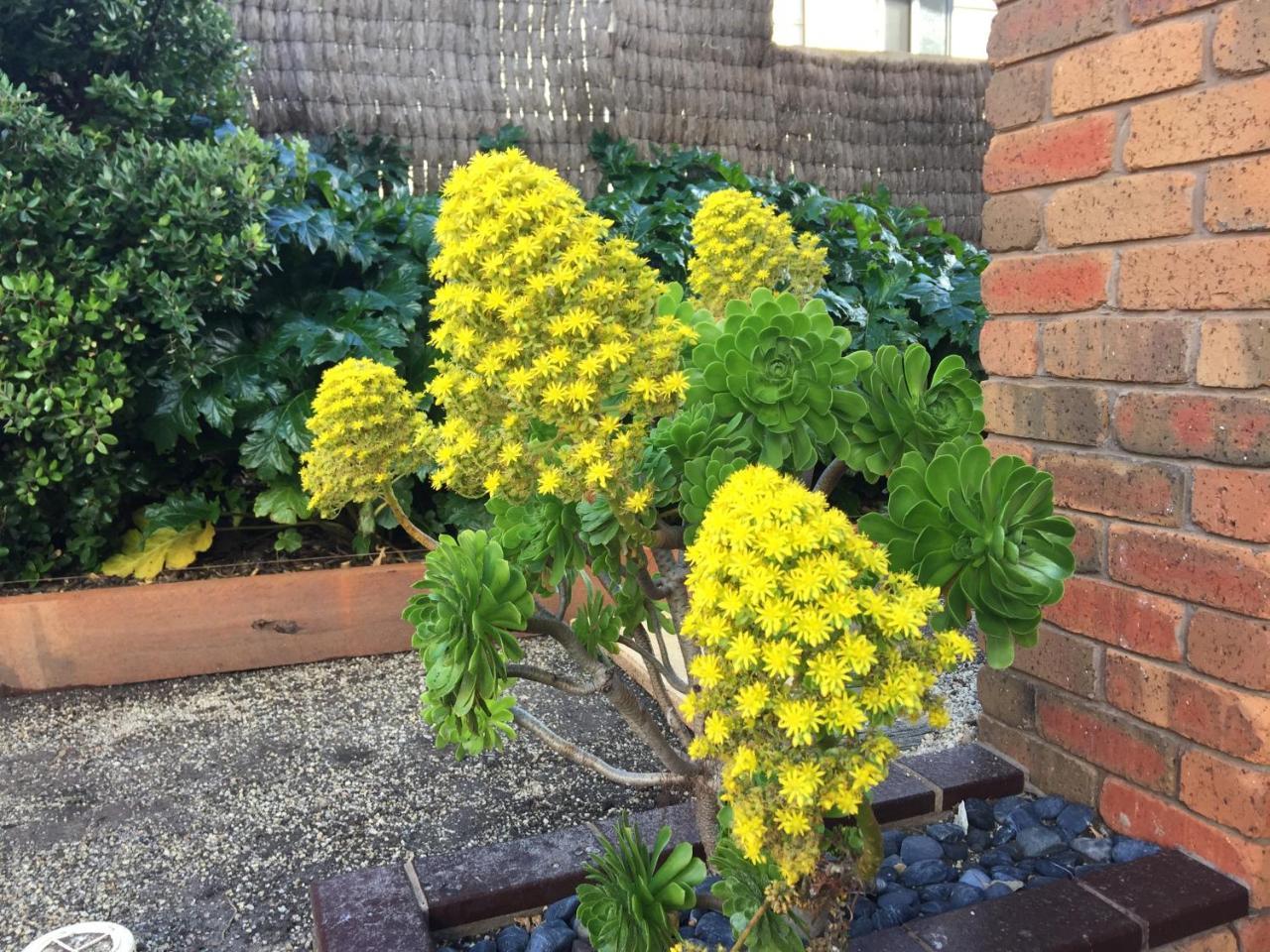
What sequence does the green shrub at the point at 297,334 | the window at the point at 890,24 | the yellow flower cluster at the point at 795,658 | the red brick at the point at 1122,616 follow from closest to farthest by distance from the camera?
the yellow flower cluster at the point at 795,658, the red brick at the point at 1122,616, the green shrub at the point at 297,334, the window at the point at 890,24

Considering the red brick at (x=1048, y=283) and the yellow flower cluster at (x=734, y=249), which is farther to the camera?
the yellow flower cluster at (x=734, y=249)

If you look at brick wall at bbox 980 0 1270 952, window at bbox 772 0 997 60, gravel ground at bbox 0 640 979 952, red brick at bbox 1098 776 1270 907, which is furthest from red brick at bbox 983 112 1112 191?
window at bbox 772 0 997 60

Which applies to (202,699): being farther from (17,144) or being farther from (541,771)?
(17,144)

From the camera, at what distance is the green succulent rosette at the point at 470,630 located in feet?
3.33

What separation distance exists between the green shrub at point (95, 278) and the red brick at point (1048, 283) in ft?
6.87

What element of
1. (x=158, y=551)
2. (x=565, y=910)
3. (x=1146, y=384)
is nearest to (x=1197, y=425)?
(x=1146, y=384)

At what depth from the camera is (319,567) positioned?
3.06 m

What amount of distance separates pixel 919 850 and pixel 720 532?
0.85m

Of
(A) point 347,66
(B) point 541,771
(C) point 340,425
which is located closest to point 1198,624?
(C) point 340,425

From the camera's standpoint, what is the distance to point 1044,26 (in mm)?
1435

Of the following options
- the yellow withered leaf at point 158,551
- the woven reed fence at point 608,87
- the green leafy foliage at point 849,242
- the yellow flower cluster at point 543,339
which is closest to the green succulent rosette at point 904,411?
the yellow flower cluster at point 543,339

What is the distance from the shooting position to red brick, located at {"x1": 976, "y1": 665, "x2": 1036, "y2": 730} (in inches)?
63.0

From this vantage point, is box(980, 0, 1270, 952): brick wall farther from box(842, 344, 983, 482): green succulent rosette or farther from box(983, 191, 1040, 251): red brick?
box(842, 344, 983, 482): green succulent rosette

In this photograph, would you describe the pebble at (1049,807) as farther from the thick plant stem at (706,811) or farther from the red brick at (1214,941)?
the thick plant stem at (706,811)
